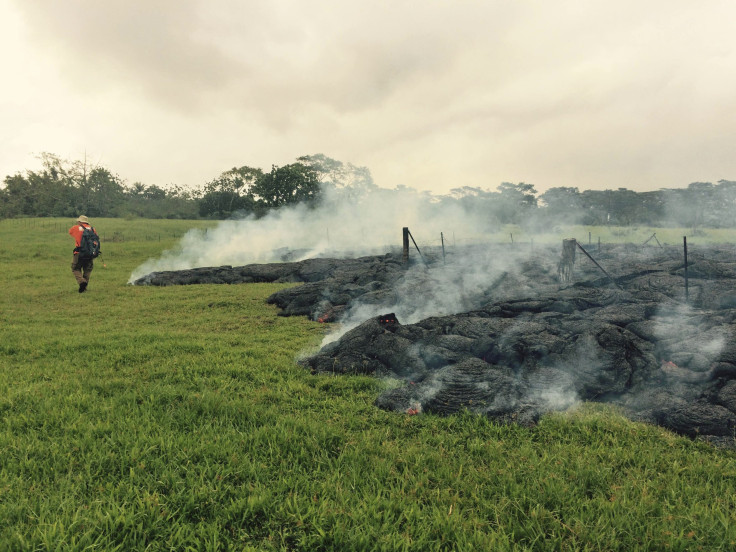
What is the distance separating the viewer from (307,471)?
3480 millimetres

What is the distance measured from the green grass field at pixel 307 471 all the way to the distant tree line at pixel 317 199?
48763mm

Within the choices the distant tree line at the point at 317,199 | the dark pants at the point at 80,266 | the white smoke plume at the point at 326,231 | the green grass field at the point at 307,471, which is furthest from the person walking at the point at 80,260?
the distant tree line at the point at 317,199

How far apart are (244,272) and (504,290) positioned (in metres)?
12.3

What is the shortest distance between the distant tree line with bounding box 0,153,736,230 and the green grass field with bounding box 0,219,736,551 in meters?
48.8

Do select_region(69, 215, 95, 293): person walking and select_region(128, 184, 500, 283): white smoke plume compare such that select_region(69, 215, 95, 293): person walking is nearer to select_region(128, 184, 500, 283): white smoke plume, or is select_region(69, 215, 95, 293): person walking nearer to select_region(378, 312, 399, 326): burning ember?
select_region(128, 184, 500, 283): white smoke plume

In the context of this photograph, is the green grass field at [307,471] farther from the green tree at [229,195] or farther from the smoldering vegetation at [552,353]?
the green tree at [229,195]

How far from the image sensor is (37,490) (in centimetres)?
304

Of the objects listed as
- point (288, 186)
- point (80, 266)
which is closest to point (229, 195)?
point (288, 186)

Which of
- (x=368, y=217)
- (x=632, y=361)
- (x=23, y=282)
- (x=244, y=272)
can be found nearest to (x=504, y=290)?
(x=632, y=361)

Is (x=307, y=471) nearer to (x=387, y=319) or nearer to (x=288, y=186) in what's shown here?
(x=387, y=319)

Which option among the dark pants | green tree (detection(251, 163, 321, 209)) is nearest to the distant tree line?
green tree (detection(251, 163, 321, 209))

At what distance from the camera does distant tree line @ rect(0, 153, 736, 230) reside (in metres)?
54.1

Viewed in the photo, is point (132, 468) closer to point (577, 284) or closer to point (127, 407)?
point (127, 407)

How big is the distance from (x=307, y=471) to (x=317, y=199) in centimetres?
5344
